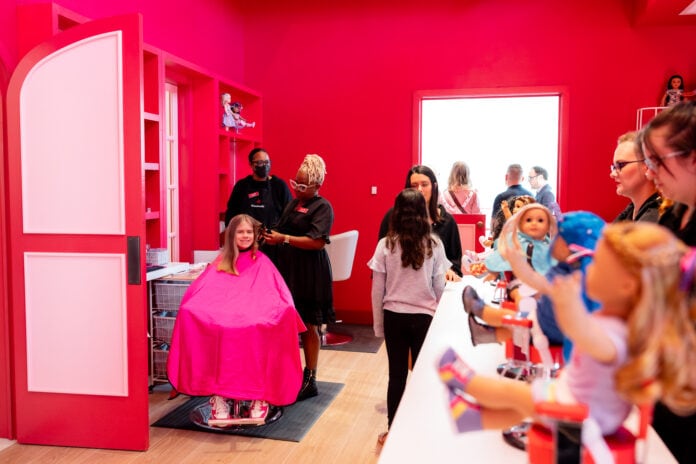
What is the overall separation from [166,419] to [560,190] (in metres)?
4.03

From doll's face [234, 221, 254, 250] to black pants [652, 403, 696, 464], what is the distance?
2523 mm

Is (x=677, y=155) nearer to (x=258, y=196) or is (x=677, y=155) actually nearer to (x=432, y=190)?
(x=432, y=190)

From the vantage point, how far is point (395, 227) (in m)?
2.79

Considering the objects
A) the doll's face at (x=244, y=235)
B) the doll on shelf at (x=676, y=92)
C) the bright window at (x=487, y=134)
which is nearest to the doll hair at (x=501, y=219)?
the doll's face at (x=244, y=235)

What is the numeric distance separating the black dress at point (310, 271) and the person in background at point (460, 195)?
161 centimetres

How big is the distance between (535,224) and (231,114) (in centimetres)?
452

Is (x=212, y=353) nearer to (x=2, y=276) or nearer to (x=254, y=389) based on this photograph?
(x=254, y=389)

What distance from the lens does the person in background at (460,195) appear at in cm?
518

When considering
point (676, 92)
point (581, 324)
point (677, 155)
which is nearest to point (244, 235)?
point (677, 155)

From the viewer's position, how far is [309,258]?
3900mm

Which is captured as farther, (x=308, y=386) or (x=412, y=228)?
(x=308, y=386)

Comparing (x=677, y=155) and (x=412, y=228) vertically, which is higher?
(x=677, y=155)

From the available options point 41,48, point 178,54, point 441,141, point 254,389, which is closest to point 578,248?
point 254,389

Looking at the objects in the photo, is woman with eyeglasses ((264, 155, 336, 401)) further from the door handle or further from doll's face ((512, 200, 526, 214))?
doll's face ((512, 200, 526, 214))
